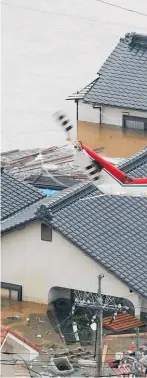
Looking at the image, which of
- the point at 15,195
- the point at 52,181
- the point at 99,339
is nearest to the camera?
the point at 99,339

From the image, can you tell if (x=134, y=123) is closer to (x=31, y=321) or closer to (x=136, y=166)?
(x=136, y=166)

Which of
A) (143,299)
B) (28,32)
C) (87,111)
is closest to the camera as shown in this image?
(143,299)

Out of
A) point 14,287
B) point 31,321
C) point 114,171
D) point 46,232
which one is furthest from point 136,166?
point 31,321

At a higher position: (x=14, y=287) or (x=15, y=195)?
(x=15, y=195)

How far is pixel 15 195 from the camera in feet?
62.5

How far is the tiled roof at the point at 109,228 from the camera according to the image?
17359mm

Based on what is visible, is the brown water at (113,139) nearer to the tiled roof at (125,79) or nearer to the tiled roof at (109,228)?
the tiled roof at (125,79)

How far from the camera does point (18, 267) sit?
17.9 m

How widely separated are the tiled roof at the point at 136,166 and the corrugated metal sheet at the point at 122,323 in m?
2.68

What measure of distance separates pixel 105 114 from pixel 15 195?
5.54 meters

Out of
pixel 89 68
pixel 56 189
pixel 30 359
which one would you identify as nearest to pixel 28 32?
pixel 89 68

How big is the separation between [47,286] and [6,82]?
11723mm

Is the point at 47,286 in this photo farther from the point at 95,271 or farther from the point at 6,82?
the point at 6,82

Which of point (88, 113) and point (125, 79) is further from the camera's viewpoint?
point (88, 113)
